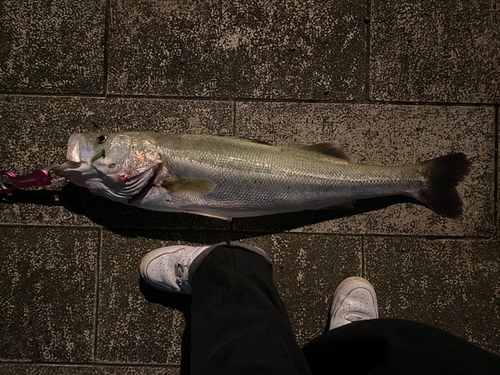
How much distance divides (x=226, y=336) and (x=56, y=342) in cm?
207

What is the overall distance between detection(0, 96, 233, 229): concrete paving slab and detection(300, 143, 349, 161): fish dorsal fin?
827 millimetres

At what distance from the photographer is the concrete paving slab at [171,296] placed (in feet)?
10.8

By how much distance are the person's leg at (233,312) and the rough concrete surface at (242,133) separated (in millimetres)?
323

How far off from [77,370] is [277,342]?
7.59ft

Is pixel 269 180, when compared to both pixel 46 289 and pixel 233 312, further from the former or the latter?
pixel 46 289

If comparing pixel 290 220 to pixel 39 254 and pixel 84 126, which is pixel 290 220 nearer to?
pixel 84 126

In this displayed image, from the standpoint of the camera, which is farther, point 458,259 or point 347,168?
point 458,259

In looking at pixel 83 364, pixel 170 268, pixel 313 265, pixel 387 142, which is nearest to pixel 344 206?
pixel 313 265

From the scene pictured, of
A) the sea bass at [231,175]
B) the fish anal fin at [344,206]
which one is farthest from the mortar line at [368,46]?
the fish anal fin at [344,206]

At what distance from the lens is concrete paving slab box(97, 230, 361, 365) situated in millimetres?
3287

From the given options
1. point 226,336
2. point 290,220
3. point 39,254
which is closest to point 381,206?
point 290,220

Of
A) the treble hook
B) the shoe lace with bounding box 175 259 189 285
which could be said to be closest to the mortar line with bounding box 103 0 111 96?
the treble hook

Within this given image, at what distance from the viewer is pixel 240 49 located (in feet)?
10.9

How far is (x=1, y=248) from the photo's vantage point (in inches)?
130
